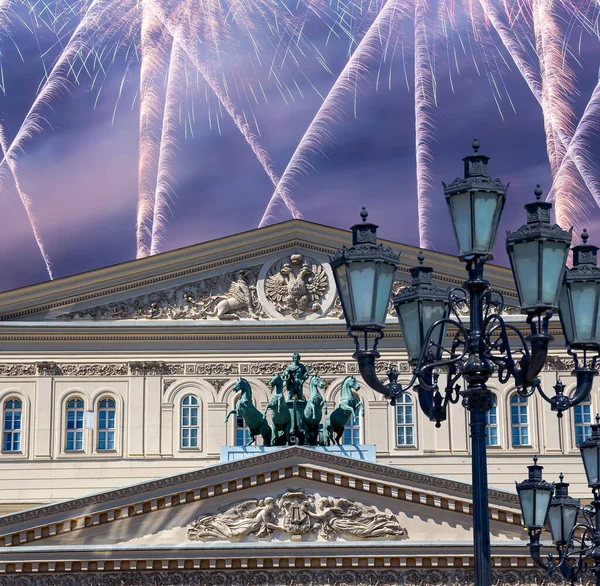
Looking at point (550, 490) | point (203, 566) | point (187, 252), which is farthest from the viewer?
point (187, 252)

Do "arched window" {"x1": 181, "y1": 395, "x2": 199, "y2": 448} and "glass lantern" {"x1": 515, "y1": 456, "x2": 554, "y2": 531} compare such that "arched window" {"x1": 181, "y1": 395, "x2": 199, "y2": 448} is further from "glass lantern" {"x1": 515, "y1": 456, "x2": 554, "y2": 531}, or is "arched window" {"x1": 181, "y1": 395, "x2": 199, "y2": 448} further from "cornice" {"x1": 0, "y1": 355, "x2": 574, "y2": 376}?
"glass lantern" {"x1": 515, "y1": 456, "x2": 554, "y2": 531}

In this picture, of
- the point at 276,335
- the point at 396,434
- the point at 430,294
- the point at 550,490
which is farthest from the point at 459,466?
the point at 430,294

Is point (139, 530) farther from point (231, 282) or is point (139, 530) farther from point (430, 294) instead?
point (430, 294)

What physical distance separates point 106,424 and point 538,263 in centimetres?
3548

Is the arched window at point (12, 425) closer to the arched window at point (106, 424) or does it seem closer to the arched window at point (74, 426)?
the arched window at point (74, 426)

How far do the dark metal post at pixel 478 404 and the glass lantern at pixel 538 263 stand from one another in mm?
436

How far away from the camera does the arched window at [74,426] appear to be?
49875mm

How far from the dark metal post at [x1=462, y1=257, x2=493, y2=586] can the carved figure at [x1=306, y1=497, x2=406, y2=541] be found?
1023 inches

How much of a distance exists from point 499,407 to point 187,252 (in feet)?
36.5

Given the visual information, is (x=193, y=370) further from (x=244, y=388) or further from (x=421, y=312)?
(x=421, y=312)

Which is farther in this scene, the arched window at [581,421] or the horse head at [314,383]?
the arched window at [581,421]

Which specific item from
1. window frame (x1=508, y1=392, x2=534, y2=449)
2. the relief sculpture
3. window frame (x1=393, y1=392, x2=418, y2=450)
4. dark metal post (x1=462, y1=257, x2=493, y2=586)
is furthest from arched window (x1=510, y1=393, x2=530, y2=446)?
dark metal post (x1=462, y1=257, x2=493, y2=586)

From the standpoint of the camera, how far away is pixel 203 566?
4175 centimetres

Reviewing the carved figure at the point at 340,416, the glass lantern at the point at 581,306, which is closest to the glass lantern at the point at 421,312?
the glass lantern at the point at 581,306
